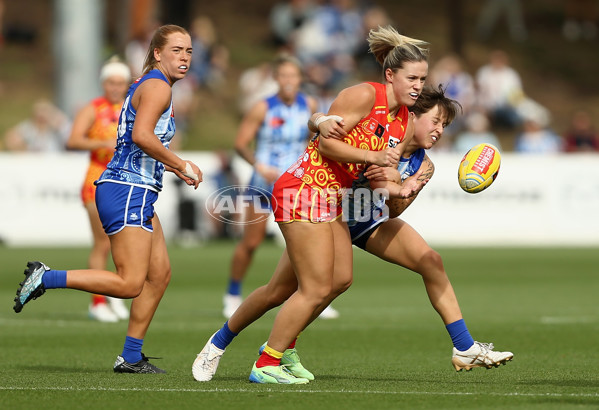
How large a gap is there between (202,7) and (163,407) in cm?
2986

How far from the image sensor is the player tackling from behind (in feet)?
25.1

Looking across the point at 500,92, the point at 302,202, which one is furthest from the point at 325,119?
the point at 500,92

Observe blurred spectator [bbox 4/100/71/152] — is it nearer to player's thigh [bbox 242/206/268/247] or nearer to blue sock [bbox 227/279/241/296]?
player's thigh [bbox 242/206/268/247]

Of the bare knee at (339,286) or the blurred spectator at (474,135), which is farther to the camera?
the blurred spectator at (474,135)

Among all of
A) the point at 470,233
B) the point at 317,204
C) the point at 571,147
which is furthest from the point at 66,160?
the point at 317,204

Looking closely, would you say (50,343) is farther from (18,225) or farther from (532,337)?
(18,225)

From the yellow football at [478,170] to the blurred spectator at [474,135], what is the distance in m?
15.3

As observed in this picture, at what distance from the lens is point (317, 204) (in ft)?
24.1

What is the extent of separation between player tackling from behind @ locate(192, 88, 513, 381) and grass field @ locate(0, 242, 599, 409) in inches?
7.3

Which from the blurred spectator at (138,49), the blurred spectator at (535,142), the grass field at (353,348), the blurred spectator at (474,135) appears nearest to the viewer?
the grass field at (353,348)

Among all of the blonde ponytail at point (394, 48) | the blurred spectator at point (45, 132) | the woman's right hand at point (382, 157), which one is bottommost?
the woman's right hand at point (382, 157)

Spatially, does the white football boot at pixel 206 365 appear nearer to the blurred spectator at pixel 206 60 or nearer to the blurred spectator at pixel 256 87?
the blurred spectator at pixel 256 87

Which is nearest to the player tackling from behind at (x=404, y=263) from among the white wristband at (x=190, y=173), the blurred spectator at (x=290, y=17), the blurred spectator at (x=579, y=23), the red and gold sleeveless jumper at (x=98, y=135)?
the white wristband at (x=190, y=173)

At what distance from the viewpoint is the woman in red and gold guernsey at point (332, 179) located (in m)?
7.24
